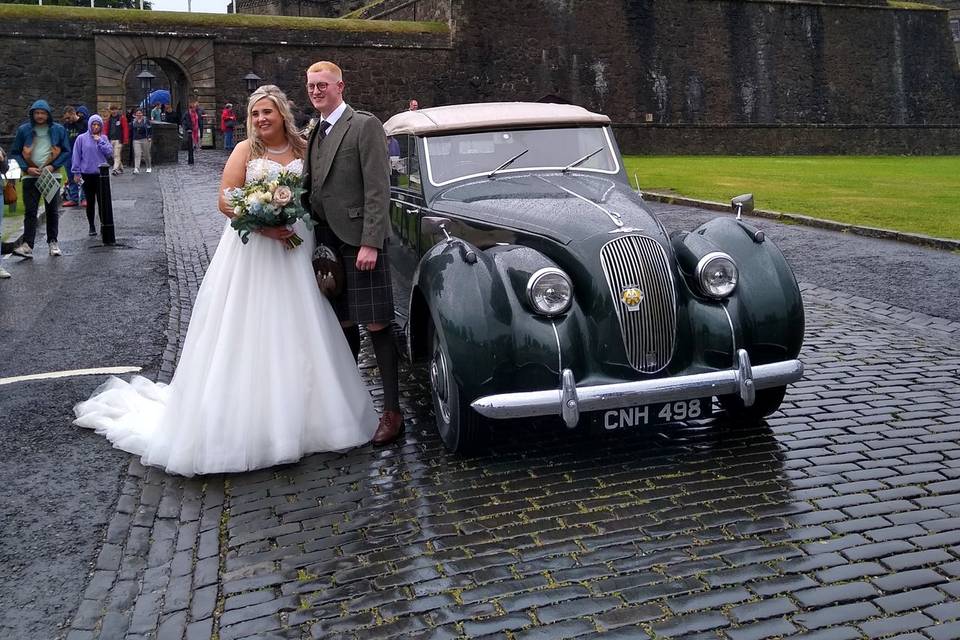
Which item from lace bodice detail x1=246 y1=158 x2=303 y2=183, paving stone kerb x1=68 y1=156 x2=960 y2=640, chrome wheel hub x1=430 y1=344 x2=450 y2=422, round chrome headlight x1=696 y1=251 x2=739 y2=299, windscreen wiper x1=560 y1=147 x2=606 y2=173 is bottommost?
paving stone kerb x1=68 y1=156 x2=960 y2=640

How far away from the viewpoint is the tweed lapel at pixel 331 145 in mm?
4848

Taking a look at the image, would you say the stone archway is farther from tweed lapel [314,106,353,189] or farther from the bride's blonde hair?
tweed lapel [314,106,353,189]

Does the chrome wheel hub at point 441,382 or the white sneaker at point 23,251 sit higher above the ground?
the white sneaker at point 23,251

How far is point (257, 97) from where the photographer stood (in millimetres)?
4910

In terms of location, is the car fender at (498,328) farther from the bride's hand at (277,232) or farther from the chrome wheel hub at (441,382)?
the bride's hand at (277,232)

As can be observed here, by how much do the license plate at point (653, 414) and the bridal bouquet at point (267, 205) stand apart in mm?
1819

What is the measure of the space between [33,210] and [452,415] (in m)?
8.69

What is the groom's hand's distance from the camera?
15.7ft

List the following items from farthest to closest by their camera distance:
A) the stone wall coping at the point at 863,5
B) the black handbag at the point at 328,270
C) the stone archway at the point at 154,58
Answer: the stone wall coping at the point at 863,5 → the stone archway at the point at 154,58 → the black handbag at the point at 328,270

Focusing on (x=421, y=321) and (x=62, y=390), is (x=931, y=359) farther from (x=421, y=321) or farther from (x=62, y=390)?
(x=62, y=390)

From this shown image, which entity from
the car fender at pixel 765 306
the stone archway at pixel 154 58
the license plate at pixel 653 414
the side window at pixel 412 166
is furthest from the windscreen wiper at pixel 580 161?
the stone archway at pixel 154 58

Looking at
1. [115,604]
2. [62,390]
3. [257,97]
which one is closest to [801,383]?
[257,97]

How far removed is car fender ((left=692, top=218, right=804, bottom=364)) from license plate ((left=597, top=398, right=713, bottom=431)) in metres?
0.38

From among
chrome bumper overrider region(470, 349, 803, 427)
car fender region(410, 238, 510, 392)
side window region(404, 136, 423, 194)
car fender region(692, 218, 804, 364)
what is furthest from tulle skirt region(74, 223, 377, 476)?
car fender region(692, 218, 804, 364)
